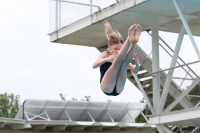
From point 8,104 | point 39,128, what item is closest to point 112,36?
point 39,128

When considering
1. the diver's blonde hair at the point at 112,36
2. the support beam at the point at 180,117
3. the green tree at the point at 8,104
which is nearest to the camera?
the diver's blonde hair at the point at 112,36

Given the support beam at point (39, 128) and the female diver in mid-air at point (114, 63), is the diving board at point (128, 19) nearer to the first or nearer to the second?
the support beam at point (39, 128)

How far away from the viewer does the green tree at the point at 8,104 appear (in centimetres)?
8269

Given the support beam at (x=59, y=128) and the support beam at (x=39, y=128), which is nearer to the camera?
the support beam at (x=39, y=128)

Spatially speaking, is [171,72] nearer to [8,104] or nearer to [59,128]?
[59,128]

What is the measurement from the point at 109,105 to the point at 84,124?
328 cm

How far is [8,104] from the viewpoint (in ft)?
274

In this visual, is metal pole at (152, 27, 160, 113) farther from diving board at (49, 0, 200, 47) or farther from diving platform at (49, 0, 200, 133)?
diving board at (49, 0, 200, 47)

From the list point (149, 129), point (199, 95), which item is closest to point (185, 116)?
point (199, 95)

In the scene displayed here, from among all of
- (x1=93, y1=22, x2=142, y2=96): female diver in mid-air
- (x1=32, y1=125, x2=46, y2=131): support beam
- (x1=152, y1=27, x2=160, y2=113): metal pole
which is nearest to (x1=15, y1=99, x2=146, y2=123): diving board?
(x1=32, y1=125, x2=46, y2=131): support beam

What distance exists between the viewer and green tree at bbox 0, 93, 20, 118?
82.7 m

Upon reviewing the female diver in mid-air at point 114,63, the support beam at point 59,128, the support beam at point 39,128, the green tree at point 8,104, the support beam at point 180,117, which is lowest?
the female diver in mid-air at point 114,63

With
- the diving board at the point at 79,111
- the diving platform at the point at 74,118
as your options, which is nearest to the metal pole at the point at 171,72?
the diving platform at the point at 74,118

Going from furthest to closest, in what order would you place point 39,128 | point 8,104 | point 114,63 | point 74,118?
point 8,104 < point 74,118 < point 39,128 < point 114,63
